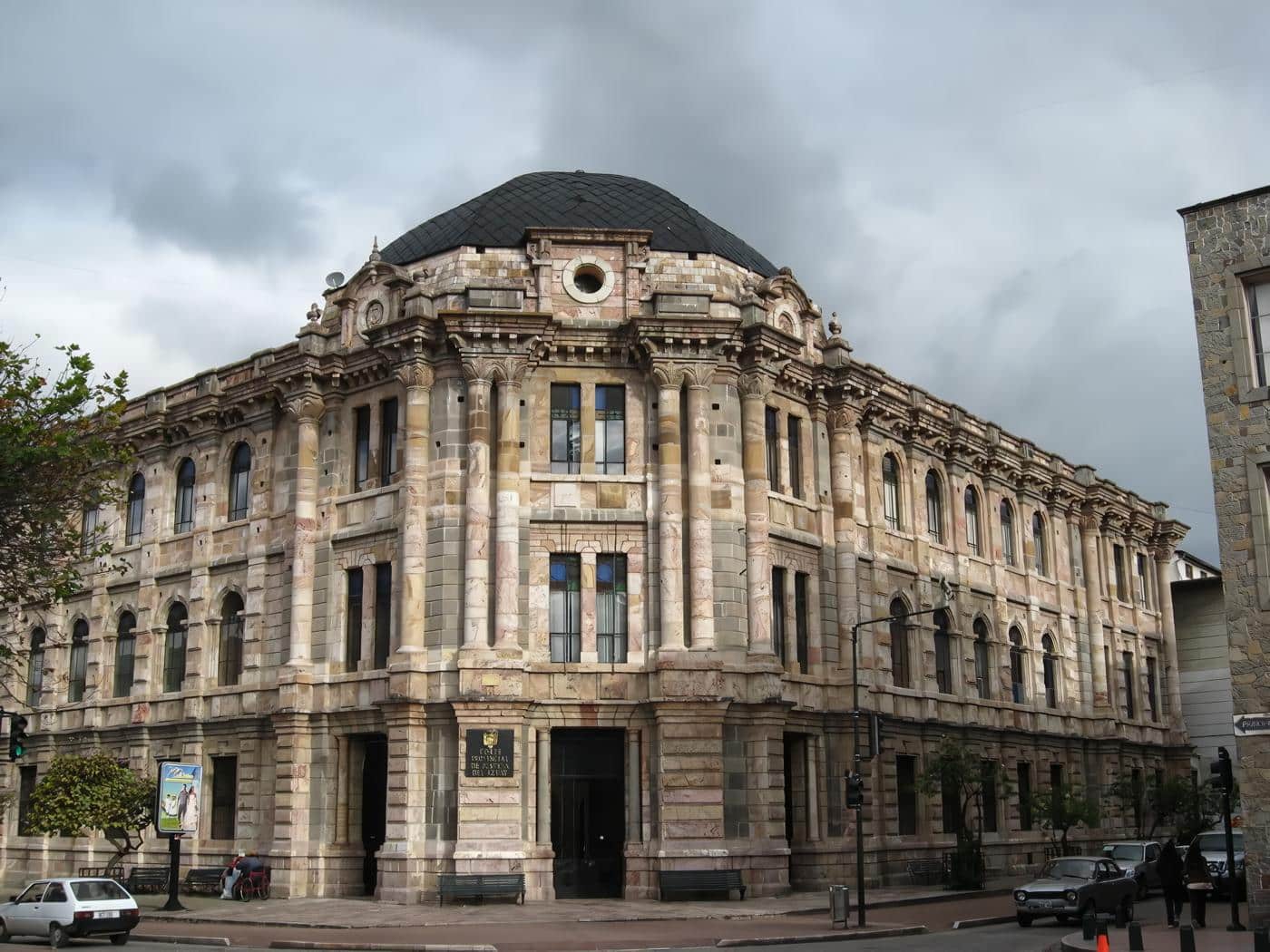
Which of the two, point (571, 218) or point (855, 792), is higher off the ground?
point (571, 218)

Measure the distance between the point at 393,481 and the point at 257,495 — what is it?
5.99 m

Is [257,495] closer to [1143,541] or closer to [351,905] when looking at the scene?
[351,905]

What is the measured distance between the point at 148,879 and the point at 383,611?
37.2 feet

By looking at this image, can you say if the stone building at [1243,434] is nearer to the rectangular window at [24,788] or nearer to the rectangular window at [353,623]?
the rectangular window at [353,623]

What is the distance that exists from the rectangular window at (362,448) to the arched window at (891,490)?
16681mm

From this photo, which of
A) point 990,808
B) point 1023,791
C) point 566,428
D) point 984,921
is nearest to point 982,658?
point 990,808

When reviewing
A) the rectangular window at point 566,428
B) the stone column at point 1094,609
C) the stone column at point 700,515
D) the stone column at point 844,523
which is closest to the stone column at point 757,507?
the stone column at point 700,515

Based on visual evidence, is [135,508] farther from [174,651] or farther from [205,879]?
[205,879]

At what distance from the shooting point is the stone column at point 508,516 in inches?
1453

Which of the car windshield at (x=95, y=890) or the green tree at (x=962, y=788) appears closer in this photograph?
the car windshield at (x=95, y=890)

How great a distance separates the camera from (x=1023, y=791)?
5203 centimetres

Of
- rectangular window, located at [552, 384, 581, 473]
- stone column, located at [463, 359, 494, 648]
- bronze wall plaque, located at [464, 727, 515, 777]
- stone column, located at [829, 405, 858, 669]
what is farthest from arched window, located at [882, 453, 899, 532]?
bronze wall plaque, located at [464, 727, 515, 777]

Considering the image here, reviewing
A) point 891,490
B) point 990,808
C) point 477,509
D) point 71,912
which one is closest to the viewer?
point 71,912

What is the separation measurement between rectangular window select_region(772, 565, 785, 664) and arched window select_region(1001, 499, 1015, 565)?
51.0ft
